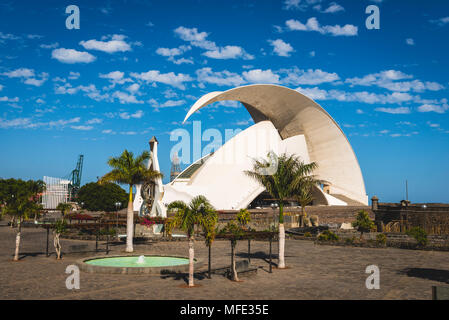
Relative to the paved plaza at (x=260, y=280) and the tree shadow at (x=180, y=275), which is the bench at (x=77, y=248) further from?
the tree shadow at (x=180, y=275)

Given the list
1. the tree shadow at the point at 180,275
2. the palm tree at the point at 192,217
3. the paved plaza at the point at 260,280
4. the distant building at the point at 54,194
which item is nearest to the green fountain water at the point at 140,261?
the paved plaza at the point at 260,280

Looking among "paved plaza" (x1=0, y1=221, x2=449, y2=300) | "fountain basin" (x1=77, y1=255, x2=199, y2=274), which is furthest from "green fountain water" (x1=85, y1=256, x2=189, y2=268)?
"paved plaza" (x1=0, y1=221, x2=449, y2=300)

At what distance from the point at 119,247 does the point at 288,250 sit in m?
8.33

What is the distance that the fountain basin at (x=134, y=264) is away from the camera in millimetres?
12289

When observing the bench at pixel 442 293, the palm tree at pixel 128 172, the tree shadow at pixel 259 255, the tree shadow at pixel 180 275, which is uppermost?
the palm tree at pixel 128 172

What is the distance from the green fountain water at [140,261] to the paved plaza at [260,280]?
1.06 metres

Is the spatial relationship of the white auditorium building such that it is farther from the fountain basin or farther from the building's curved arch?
the fountain basin

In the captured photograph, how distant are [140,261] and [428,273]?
963 cm

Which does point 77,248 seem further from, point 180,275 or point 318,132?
point 318,132

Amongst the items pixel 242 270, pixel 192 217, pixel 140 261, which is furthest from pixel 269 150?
pixel 192 217

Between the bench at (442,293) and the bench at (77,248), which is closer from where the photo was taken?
the bench at (442,293)

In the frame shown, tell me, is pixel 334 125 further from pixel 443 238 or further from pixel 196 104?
pixel 443 238

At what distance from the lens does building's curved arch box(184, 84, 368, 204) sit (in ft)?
171
